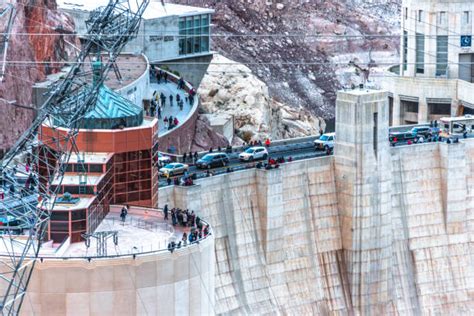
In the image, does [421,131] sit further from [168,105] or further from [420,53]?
[168,105]

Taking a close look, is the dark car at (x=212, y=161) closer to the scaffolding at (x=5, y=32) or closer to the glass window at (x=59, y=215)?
the scaffolding at (x=5, y=32)

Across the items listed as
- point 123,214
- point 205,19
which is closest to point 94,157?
point 123,214

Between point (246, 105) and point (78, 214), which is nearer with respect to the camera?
point (78, 214)

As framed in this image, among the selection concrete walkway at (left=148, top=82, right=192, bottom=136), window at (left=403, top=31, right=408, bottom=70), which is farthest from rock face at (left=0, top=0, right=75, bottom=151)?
window at (left=403, top=31, right=408, bottom=70)

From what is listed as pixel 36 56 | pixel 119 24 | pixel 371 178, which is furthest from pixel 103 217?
pixel 36 56

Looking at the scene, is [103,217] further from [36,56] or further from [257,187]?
[36,56]
